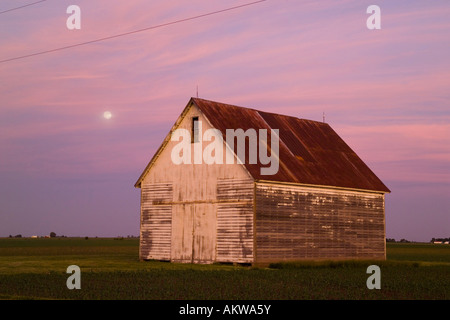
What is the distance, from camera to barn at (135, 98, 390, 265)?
34.8 m

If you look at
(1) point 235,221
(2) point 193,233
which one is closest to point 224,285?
(1) point 235,221

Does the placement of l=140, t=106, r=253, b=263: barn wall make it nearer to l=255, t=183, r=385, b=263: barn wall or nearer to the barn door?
the barn door

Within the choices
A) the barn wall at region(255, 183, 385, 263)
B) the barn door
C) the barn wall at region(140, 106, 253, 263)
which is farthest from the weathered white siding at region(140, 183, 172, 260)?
the barn wall at region(255, 183, 385, 263)

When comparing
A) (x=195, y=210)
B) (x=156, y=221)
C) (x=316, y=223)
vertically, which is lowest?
(x=316, y=223)

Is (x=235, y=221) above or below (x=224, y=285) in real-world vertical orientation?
above

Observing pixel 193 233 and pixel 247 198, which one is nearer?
pixel 247 198

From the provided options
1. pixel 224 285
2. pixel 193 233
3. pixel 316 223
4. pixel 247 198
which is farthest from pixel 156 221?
pixel 224 285

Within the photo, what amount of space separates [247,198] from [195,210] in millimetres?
3727

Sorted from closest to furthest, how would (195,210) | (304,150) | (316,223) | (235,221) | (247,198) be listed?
(247,198) < (235,221) < (195,210) < (316,223) < (304,150)

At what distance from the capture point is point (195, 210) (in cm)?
3675

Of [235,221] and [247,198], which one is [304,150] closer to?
[247,198]

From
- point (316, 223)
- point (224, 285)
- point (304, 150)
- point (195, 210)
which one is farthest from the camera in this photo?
point (304, 150)
